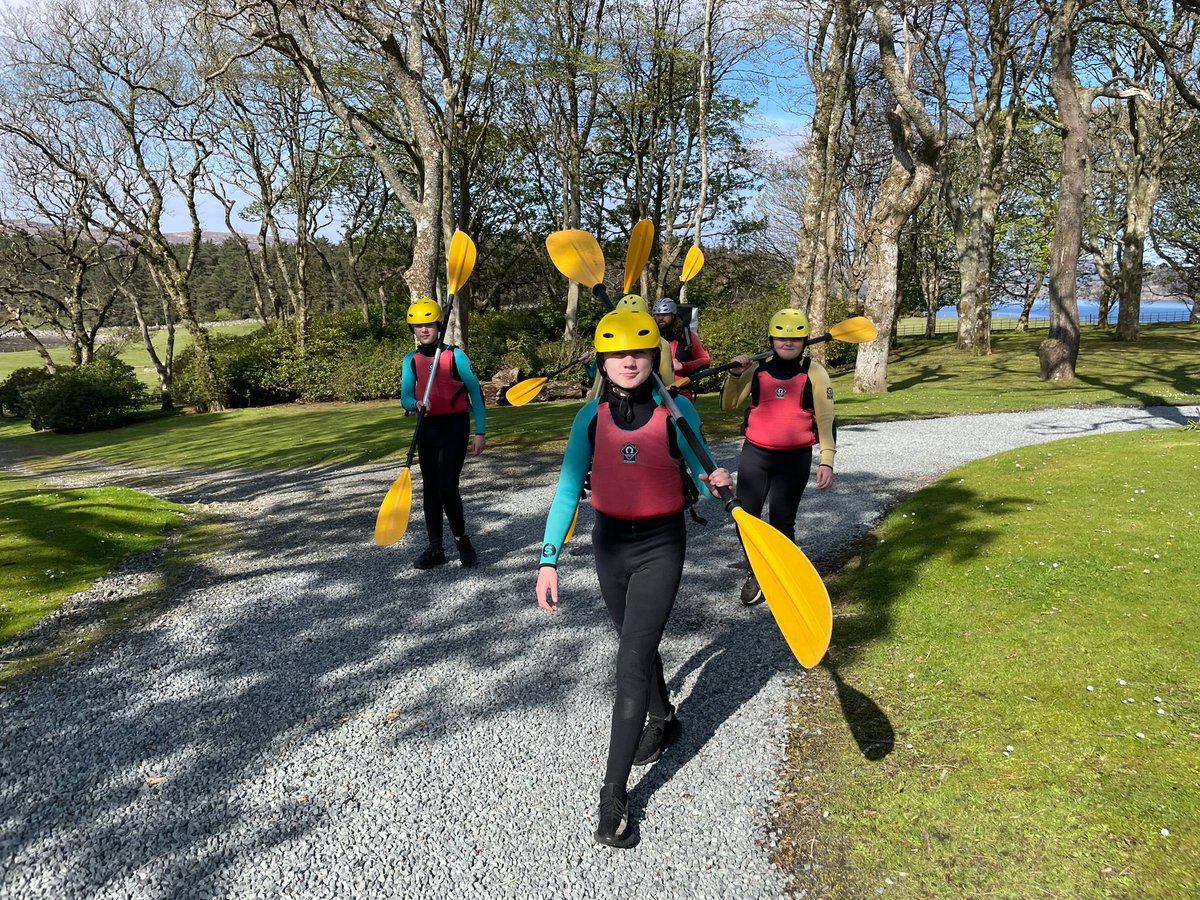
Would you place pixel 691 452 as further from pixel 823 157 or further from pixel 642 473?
pixel 823 157

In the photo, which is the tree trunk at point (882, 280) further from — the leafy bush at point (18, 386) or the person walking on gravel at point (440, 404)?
the leafy bush at point (18, 386)

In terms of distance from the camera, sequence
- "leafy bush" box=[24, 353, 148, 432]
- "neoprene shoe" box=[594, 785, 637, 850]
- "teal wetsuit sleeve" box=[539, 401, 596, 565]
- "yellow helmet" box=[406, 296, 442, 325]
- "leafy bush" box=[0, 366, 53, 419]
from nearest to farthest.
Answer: "neoprene shoe" box=[594, 785, 637, 850] < "teal wetsuit sleeve" box=[539, 401, 596, 565] < "yellow helmet" box=[406, 296, 442, 325] < "leafy bush" box=[24, 353, 148, 432] < "leafy bush" box=[0, 366, 53, 419]

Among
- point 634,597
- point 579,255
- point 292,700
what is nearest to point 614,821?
point 634,597

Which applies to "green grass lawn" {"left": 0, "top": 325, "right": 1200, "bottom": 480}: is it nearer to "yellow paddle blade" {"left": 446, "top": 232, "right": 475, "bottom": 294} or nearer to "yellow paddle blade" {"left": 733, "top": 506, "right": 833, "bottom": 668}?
"yellow paddle blade" {"left": 446, "top": 232, "right": 475, "bottom": 294}

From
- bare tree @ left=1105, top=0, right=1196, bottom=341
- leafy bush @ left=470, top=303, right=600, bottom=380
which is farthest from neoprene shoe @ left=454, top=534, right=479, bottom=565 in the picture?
bare tree @ left=1105, top=0, right=1196, bottom=341

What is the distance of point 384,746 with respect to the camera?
3857 millimetres

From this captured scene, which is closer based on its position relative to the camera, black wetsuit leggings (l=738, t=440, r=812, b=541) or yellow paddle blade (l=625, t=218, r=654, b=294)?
black wetsuit leggings (l=738, t=440, r=812, b=541)

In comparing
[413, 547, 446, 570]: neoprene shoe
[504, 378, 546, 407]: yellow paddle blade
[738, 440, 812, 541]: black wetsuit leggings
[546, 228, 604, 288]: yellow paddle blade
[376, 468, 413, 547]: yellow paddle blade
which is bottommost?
[413, 547, 446, 570]: neoprene shoe

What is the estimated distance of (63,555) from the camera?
23.0 ft

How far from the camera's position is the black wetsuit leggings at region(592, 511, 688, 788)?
3104mm

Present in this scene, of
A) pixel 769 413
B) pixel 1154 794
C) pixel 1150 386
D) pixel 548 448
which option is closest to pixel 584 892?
pixel 1154 794

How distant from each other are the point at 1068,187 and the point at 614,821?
19.4m

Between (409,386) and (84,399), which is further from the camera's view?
(84,399)

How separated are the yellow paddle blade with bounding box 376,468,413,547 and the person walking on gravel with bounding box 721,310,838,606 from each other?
118 inches
